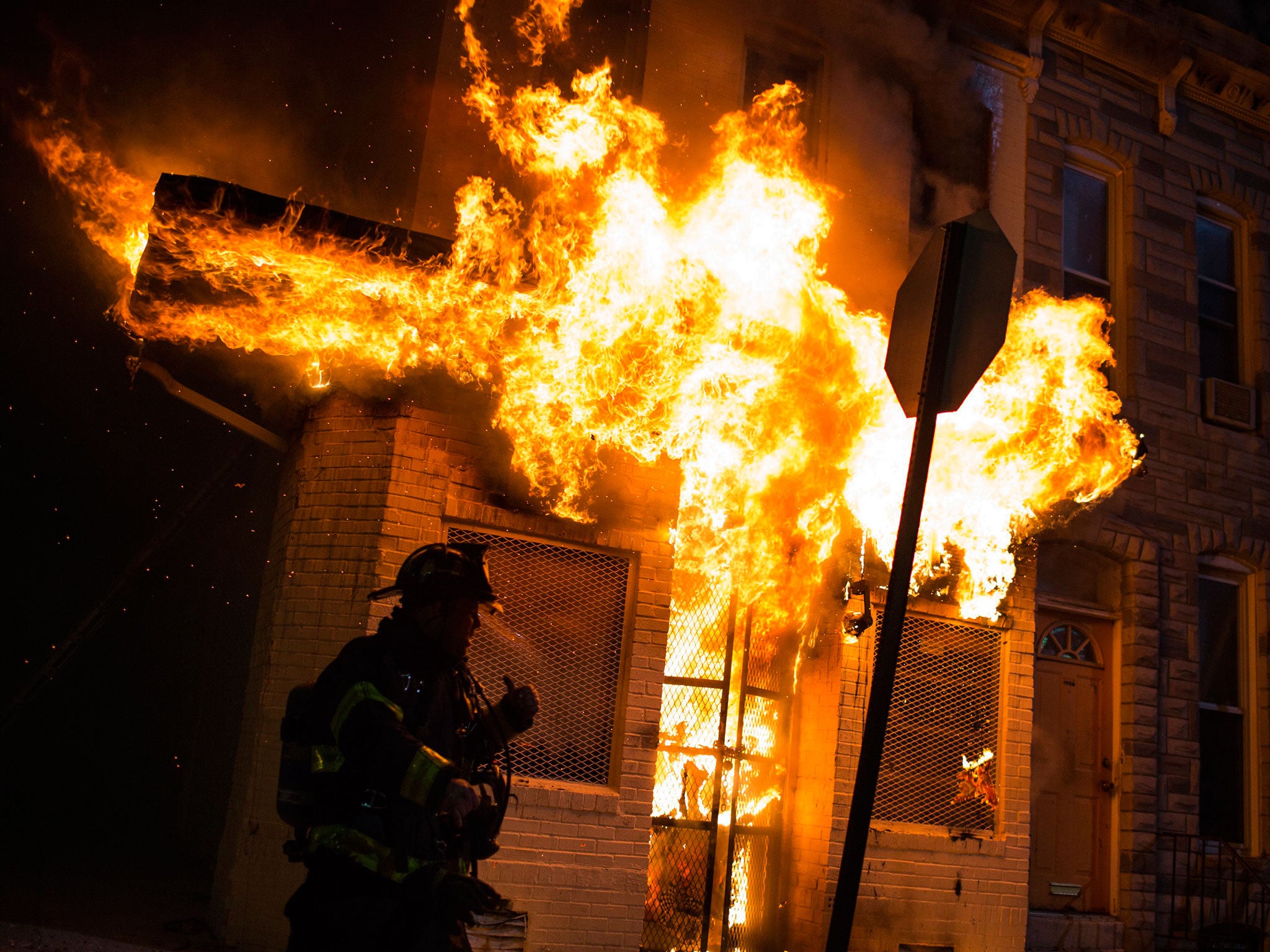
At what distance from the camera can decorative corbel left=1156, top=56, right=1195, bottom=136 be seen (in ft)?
32.9

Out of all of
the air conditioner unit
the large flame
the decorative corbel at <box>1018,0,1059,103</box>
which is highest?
the decorative corbel at <box>1018,0,1059,103</box>

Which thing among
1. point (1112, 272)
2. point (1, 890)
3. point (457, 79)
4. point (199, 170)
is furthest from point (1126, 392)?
point (1, 890)

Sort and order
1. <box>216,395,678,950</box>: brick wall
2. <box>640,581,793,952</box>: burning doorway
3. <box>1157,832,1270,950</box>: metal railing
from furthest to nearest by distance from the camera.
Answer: <box>1157,832,1270,950</box>: metal railing → <box>640,581,793,952</box>: burning doorway → <box>216,395,678,950</box>: brick wall

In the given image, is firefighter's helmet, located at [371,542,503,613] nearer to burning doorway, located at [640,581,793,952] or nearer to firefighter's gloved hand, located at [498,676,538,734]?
firefighter's gloved hand, located at [498,676,538,734]

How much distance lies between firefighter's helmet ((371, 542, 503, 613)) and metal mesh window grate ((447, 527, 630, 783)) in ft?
9.05

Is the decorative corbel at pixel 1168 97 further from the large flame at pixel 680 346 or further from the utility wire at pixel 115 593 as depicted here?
the utility wire at pixel 115 593

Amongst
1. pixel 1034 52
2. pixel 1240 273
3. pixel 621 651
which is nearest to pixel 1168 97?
pixel 1034 52

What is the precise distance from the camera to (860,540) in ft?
25.0

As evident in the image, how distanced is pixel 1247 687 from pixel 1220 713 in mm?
431

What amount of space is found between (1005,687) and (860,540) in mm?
1752

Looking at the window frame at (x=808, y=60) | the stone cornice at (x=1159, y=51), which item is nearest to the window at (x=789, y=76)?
the window frame at (x=808, y=60)

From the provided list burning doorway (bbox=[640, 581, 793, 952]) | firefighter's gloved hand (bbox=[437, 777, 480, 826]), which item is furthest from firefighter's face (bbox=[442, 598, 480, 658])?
burning doorway (bbox=[640, 581, 793, 952])

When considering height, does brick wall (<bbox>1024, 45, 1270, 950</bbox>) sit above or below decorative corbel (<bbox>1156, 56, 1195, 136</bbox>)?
below

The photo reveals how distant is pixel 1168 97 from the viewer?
10.1 meters
